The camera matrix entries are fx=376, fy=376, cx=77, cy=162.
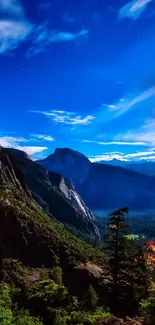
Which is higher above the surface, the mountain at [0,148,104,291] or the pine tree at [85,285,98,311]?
the mountain at [0,148,104,291]

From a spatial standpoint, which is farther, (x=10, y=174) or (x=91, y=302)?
(x=10, y=174)

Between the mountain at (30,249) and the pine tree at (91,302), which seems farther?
the mountain at (30,249)

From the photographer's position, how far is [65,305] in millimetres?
38906

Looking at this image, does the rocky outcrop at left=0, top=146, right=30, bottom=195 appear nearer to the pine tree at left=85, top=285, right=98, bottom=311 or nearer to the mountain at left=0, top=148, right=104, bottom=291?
the mountain at left=0, top=148, right=104, bottom=291

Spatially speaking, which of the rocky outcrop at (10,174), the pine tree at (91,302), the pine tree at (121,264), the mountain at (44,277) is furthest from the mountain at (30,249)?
the rocky outcrop at (10,174)

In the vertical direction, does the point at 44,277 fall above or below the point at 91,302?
above

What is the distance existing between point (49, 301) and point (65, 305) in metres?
2.19

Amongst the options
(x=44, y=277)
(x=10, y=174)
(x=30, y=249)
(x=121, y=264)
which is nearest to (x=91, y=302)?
(x=121, y=264)

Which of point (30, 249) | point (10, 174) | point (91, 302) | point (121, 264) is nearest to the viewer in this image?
point (91, 302)

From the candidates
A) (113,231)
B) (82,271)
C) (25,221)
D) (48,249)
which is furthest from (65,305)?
(25,221)

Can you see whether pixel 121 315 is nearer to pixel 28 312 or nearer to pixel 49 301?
pixel 49 301

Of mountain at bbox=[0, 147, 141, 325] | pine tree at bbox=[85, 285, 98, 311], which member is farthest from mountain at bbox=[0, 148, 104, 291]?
pine tree at bbox=[85, 285, 98, 311]

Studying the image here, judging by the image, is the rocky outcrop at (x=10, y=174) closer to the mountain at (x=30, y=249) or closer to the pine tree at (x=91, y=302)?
the mountain at (x=30, y=249)

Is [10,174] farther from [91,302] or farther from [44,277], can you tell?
[91,302]
